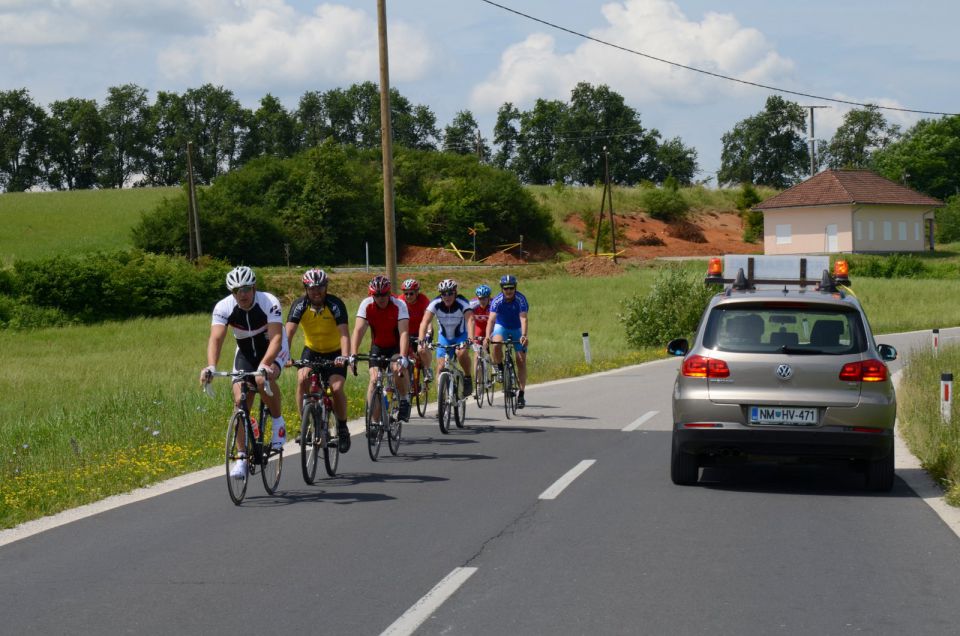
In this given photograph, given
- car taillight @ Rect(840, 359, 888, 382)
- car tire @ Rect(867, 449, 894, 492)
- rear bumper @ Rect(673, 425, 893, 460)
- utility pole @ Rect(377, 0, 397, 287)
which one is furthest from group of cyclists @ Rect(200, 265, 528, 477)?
utility pole @ Rect(377, 0, 397, 287)

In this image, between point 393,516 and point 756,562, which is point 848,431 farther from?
point 393,516

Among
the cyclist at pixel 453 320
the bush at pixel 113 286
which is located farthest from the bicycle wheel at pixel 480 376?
the bush at pixel 113 286

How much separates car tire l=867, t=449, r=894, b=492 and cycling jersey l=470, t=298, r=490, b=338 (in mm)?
7241

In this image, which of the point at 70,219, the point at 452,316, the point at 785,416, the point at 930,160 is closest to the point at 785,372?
the point at 785,416

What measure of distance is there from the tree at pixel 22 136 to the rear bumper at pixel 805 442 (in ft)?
394

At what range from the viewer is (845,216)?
79.2m

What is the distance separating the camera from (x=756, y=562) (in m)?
7.06

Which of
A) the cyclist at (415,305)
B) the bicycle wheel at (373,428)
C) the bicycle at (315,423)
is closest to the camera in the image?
the bicycle at (315,423)

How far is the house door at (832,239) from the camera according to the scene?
80188 millimetres

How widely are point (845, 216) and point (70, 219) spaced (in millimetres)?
55933

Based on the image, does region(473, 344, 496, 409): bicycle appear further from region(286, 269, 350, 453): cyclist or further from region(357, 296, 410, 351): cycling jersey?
region(286, 269, 350, 453): cyclist

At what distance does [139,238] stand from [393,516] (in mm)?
63691

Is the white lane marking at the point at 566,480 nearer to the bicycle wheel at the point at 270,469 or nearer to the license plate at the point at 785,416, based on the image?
the license plate at the point at 785,416

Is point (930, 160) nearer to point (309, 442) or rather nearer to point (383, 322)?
point (383, 322)
